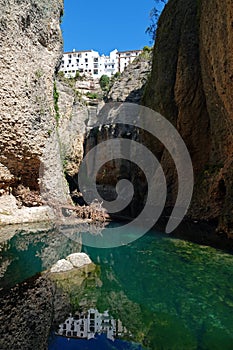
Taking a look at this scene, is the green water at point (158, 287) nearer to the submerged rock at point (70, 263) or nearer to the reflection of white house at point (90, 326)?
the reflection of white house at point (90, 326)

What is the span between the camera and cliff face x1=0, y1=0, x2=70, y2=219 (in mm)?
13188

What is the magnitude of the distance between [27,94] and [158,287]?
11437mm

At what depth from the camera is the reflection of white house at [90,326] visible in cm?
434

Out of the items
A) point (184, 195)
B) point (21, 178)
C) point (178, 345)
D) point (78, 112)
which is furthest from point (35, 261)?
point (78, 112)

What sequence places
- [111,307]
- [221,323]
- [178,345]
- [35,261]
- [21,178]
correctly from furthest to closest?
1. [21,178]
2. [35,261]
3. [111,307]
4. [221,323]
5. [178,345]

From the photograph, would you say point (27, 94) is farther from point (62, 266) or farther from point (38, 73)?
point (62, 266)

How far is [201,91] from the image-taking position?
15.8 m

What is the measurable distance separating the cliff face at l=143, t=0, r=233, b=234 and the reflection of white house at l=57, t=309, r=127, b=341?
287 inches

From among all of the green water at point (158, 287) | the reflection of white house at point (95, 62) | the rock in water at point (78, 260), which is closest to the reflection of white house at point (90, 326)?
the green water at point (158, 287)

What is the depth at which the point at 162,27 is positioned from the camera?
19.0 m

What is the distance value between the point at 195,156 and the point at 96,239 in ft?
27.3

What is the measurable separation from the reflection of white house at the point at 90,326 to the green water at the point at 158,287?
19 centimetres

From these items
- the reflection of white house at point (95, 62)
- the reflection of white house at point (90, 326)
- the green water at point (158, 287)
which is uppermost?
the reflection of white house at point (95, 62)

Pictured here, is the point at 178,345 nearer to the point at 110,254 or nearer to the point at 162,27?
the point at 110,254
